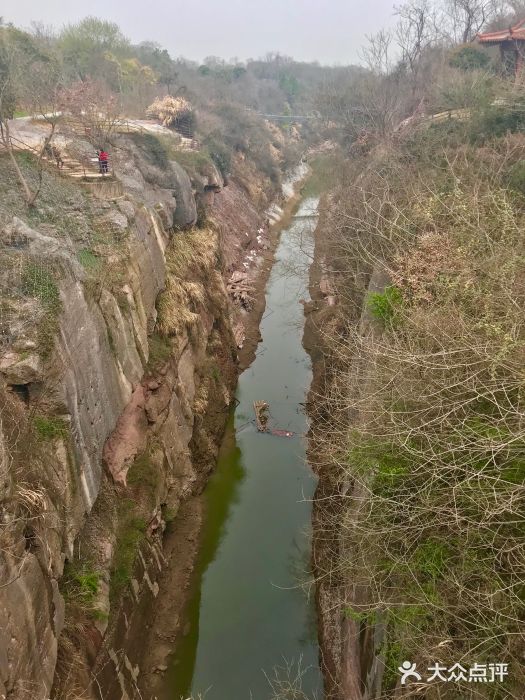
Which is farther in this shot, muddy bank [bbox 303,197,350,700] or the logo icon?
muddy bank [bbox 303,197,350,700]

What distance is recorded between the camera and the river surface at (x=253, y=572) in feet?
34.6

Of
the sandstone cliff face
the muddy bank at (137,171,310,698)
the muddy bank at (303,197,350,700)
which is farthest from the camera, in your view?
the muddy bank at (137,171,310,698)

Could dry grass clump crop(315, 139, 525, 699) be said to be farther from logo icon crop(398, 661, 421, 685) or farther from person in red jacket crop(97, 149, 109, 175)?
person in red jacket crop(97, 149, 109, 175)

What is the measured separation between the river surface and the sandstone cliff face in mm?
1141

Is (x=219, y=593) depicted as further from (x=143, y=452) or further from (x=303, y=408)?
(x=303, y=408)

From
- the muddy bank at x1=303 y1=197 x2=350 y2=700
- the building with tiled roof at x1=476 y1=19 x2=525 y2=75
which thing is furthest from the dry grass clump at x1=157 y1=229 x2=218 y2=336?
the building with tiled roof at x1=476 y1=19 x2=525 y2=75

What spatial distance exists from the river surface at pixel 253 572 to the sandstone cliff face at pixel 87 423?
1.14 meters

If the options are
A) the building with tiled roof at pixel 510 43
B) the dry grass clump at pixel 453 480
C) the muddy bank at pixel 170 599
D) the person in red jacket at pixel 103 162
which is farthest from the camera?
the building with tiled roof at pixel 510 43

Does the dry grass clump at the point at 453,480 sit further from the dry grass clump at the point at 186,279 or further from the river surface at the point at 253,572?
the dry grass clump at the point at 186,279

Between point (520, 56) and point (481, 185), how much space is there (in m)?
16.9

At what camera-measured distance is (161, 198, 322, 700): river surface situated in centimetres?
1055

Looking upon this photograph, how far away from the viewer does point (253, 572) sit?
12602 mm

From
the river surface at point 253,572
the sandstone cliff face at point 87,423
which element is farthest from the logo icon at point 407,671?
the sandstone cliff face at point 87,423

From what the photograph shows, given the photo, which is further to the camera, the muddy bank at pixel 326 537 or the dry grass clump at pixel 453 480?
the muddy bank at pixel 326 537
